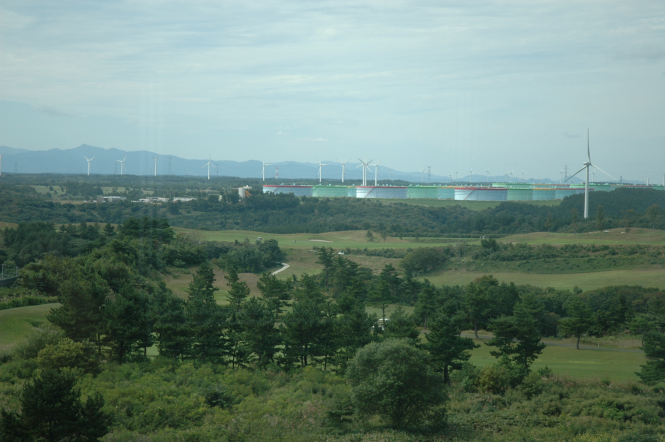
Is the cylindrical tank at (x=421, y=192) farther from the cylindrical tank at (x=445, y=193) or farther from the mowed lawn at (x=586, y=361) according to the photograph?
the mowed lawn at (x=586, y=361)

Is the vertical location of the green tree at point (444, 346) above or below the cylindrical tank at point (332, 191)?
below

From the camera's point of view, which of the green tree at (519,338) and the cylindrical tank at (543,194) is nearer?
the green tree at (519,338)

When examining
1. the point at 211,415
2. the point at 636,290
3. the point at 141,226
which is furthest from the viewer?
the point at 141,226

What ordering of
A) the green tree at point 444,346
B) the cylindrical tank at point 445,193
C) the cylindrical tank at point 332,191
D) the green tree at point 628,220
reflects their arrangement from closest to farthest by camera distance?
the green tree at point 444,346
the green tree at point 628,220
the cylindrical tank at point 332,191
the cylindrical tank at point 445,193

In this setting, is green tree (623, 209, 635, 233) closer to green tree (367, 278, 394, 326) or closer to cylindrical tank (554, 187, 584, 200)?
green tree (367, 278, 394, 326)

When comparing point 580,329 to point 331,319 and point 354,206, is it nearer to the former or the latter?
point 331,319

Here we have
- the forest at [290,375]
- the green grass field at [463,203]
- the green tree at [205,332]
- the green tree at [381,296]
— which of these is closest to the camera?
the forest at [290,375]

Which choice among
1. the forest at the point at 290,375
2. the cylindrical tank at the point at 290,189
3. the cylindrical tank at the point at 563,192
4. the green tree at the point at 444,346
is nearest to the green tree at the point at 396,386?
the forest at the point at 290,375

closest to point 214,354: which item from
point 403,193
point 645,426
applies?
point 645,426

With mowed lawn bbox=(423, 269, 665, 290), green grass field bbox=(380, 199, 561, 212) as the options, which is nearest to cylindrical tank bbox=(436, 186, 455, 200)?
green grass field bbox=(380, 199, 561, 212)
